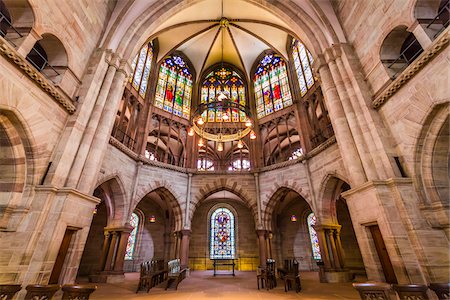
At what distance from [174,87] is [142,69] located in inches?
108

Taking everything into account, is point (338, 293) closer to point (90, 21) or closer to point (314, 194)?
point (314, 194)

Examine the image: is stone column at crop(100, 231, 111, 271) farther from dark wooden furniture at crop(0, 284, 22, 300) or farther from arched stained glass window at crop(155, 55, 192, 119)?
arched stained glass window at crop(155, 55, 192, 119)

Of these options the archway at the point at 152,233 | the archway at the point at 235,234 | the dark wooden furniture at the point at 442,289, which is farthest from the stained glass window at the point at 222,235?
the dark wooden furniture at the point at 442,289

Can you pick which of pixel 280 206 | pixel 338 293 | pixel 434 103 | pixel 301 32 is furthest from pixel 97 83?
pixel 280 206

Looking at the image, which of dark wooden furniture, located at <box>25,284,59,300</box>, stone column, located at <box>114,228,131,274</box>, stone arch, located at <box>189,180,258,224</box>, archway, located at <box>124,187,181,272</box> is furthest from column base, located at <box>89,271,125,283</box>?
dark wooden furniture, located at <box>25,284,59,300</box>

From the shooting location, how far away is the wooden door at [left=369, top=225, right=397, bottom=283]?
5.25m

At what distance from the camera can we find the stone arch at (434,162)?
487 cm

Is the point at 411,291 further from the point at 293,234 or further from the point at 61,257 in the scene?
the point at 293,234

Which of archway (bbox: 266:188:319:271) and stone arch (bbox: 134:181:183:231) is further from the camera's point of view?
archway (bbox: 266:188:319:271)

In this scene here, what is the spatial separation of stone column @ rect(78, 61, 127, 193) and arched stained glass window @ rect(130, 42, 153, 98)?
4885mm

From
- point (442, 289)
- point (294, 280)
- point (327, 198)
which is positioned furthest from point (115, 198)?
point (442, 289)

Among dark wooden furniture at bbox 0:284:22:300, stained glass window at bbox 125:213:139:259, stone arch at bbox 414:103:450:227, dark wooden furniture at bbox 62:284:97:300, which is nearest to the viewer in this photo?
dark wooden furniture at bbox 0:284:22:300

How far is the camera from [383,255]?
17.8ft

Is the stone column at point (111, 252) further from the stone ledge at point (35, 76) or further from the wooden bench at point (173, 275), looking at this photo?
the stone ledge at point (35, 76)
